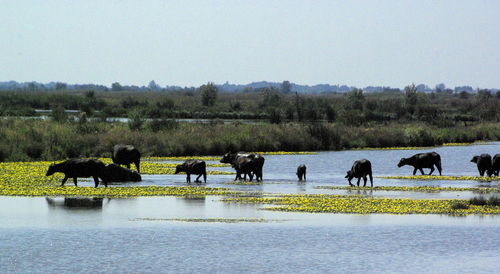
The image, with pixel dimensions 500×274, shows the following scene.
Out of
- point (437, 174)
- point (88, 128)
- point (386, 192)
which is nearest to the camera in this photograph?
point (386, 192)

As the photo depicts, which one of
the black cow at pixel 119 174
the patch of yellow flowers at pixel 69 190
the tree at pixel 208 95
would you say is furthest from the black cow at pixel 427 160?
the tree at pixel 208 95

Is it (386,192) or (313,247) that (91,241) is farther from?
(386,192)

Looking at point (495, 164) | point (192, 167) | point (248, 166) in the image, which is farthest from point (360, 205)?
point (495, 164)

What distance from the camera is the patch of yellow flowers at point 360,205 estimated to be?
79.9ft

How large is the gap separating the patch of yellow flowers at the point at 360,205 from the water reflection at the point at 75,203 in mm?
4267

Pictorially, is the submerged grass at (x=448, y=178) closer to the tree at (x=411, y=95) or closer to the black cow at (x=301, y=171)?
the black cow at (x=301, y=171)

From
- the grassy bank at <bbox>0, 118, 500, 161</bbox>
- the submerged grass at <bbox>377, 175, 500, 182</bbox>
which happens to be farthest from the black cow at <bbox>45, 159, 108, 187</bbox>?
the grassy bank at <bbox>0, 118, 500, 161</bbox>

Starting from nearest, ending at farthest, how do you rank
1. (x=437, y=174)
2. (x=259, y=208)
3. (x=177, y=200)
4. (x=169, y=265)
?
1. (x=169, y=265)
2. (x=259, y=208)
3. (x=177, y=200)
4. (x=437, y=174)

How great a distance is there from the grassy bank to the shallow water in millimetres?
20018

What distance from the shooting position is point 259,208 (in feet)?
82.1

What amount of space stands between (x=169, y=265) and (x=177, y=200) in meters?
10.6

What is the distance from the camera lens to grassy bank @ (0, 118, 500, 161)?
154ft

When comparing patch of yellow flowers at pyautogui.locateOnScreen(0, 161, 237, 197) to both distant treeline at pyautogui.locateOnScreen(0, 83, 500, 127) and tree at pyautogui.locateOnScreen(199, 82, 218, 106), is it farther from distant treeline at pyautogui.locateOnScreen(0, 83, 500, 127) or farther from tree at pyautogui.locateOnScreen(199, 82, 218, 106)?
tree at pyautogui.locateOnScreen(199, 82, 218, 106)

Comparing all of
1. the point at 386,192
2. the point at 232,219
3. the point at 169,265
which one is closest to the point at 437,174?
the point at 386,192
